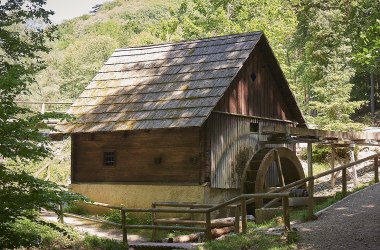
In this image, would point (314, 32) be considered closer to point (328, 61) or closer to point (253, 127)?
point (328, 61)

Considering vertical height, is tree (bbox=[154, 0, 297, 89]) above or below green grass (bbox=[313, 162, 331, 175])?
above

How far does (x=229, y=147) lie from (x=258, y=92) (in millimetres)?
3294

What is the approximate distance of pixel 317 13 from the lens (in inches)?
1590

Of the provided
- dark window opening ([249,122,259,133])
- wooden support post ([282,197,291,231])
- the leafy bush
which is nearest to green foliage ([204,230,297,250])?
wooden support post ([282,197,291,231])

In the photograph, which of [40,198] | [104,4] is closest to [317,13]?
[40,198]

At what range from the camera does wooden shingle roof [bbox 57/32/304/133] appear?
1878 cm

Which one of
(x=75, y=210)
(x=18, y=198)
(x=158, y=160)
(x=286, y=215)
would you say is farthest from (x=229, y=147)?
(x=18, y=198)

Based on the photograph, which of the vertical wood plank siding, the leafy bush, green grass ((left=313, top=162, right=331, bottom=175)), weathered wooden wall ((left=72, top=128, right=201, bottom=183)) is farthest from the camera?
green grass ((left=313, top=162, right=331, bottom=175))

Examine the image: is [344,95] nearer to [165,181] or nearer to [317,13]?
[317,13]

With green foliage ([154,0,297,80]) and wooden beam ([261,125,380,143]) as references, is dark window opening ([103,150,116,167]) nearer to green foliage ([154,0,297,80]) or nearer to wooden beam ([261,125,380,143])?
wooden beam ([261,125,380,143])

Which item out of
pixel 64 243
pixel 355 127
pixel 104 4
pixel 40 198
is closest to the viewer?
pixel 40 198

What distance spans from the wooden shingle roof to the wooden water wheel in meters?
3.42

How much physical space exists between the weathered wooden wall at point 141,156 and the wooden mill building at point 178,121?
1.4 inches

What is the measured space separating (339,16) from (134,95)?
23.8 metres
